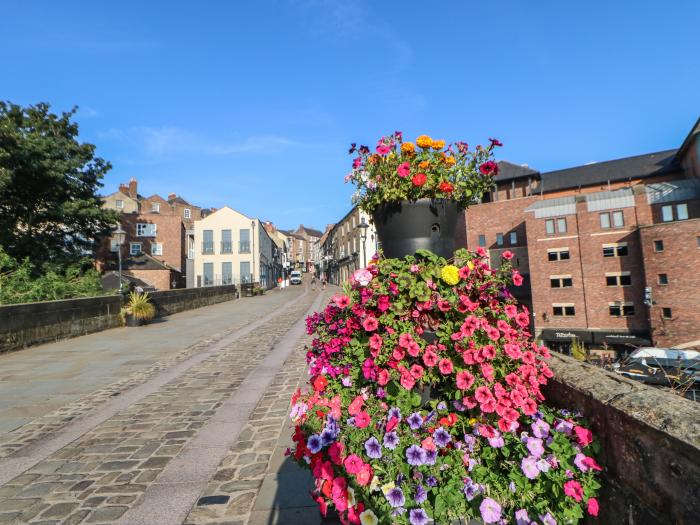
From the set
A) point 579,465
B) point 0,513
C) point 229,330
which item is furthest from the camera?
point 229,330

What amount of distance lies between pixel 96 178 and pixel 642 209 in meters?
46.4

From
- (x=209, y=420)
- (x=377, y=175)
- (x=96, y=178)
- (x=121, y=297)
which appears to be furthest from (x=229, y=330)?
(x=96, y=178)

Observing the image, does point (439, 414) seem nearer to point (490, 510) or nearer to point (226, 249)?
point (490, 510)

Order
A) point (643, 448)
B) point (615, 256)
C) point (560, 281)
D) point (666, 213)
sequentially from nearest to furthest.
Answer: point (643, 448) → point (666, 213) → point (615, 256) → point (560, 281)

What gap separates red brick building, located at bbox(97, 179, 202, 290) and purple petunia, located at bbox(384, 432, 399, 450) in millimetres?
35837

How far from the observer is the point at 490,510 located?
5.29ft

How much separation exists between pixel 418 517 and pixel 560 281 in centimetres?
4088

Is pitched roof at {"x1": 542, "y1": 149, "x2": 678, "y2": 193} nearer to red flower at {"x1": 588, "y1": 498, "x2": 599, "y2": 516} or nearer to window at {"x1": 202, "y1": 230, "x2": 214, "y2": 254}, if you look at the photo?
window at {"x1": 202, "y1": 230, "x2": 214, "y2": 254}

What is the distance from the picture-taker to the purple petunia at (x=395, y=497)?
1.64 metres

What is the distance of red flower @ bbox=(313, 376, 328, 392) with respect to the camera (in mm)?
2078

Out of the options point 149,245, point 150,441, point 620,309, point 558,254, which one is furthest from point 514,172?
point 150,441

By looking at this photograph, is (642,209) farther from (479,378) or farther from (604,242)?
(479,378)

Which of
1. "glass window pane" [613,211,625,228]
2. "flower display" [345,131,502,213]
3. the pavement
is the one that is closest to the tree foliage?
the pavement

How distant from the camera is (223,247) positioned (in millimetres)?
42312
